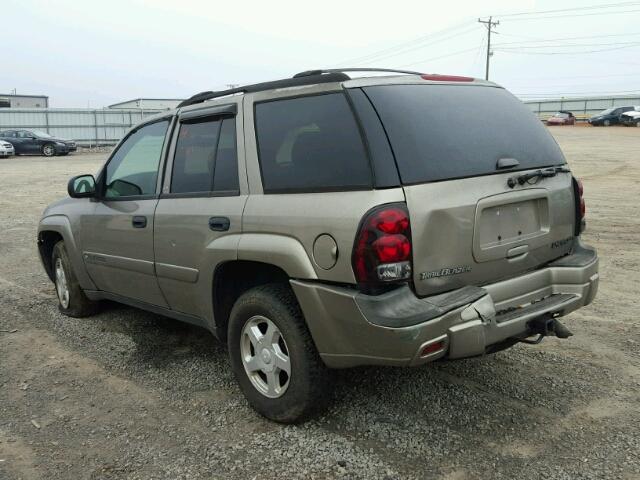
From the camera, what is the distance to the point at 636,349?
4191 mm

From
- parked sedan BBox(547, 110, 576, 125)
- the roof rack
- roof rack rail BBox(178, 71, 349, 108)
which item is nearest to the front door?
roof rack rail BBox(178, 71, 349, 108)

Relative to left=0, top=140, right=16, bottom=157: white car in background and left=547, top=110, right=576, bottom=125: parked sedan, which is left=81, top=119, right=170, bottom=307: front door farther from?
left=547, top=110, right=576, bottom=125: parked sedan

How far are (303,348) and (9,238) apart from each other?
7741mm

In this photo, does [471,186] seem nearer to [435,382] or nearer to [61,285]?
[435,382]

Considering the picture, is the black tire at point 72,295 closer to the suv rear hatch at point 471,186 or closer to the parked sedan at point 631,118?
the suv rear hatch at point 471,186

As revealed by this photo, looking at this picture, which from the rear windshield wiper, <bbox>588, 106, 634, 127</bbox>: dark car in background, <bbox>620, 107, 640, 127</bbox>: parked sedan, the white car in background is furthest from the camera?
<bbox>588, 106, 634, 127</bbox>: dark car in background

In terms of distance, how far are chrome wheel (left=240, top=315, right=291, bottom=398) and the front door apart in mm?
986

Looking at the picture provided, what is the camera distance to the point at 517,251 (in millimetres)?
3145

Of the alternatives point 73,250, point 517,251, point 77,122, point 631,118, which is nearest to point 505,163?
point 517,251

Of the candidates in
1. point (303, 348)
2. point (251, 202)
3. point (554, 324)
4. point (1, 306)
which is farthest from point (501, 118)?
point (1, 306)

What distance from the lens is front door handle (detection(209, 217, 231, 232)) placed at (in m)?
3.37

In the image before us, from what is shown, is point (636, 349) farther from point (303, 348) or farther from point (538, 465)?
point (303, 348)

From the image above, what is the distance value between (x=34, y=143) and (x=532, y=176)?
31.3m

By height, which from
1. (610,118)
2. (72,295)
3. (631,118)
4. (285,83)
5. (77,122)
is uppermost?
(610,118)
